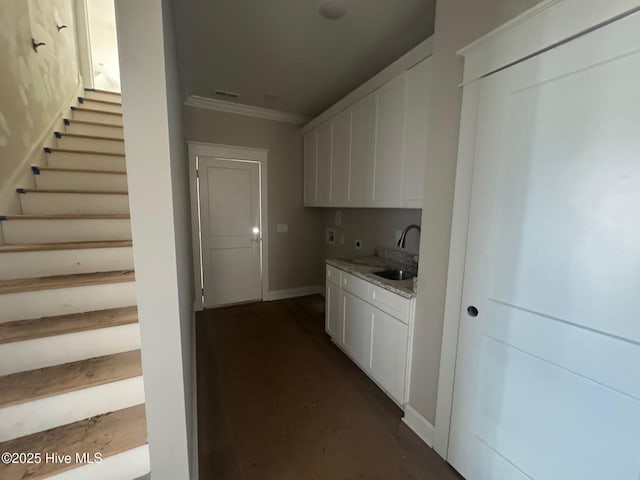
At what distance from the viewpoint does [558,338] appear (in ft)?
3.34

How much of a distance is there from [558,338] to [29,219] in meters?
3.12

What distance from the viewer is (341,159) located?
2.86m

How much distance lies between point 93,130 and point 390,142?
10.6ft

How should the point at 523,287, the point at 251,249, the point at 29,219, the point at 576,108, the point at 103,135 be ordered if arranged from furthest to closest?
the point at 251,249
the point at 103,135
the point at 29,219
the point at 523,287
the point at 576,108

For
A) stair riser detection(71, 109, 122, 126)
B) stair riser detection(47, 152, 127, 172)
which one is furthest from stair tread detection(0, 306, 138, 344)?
stair riser detection(71, 109, 122, 126)

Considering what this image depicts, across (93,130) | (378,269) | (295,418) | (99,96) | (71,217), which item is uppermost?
(99,96)

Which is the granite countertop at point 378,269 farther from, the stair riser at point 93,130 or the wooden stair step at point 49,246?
the stair riser at point 93,130

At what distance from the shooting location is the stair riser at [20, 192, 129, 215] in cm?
203

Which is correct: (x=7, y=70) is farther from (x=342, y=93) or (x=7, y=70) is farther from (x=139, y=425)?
(x=342, y=93)

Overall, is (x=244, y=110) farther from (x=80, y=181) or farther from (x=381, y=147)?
(x=381, y=147)

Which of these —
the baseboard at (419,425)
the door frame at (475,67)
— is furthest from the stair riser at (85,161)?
the baseboard at (419,425)

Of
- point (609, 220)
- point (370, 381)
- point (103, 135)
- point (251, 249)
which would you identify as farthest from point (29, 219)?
point (609, 220)

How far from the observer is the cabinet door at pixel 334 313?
8.43 feet

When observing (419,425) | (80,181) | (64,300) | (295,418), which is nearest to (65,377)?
(64,300)
